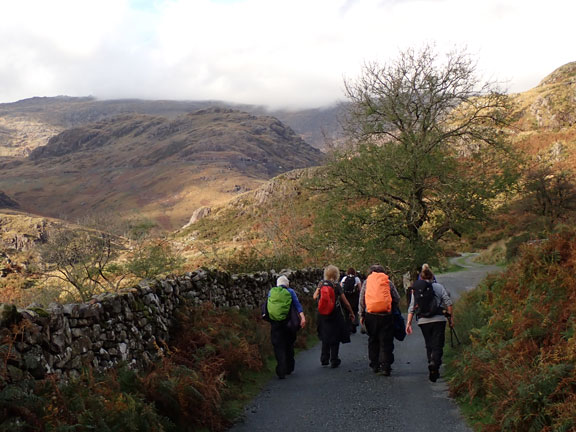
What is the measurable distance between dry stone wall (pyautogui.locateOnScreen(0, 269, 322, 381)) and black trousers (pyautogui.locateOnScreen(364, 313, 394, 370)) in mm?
3792

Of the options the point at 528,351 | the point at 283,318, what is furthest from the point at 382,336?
the point at 528,351

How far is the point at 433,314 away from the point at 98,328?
5.81 m

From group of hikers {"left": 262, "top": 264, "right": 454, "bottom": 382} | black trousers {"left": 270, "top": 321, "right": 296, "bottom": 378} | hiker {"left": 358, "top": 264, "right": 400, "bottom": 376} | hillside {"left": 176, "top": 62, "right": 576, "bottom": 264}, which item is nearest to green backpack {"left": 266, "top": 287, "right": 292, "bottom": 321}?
group of hikers {"left": 262, "top": 264, "right": 454, "bottom": 382}

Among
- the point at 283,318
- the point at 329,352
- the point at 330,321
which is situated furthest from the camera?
the point at 329,352

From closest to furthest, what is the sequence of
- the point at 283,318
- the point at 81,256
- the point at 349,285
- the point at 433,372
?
the point at 433,372 < the point at 283,318 < the point at 349,285 < the point at 81,256

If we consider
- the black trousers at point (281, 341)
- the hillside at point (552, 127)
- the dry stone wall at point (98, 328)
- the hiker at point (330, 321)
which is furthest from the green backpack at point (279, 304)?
the hillside at point (552, 127)

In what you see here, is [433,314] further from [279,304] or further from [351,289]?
[351,289]

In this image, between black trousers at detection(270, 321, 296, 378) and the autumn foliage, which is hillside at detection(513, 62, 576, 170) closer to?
the autumn foliage

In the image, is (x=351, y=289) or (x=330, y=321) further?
(x=351, y=289)

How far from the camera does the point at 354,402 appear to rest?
805 cm

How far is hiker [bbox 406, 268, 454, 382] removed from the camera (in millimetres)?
9250

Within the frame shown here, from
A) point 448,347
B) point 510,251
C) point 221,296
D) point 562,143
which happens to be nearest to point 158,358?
point 221,296

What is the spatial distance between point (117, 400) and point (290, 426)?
8.34 ft

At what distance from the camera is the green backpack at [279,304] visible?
1002 centimetres
